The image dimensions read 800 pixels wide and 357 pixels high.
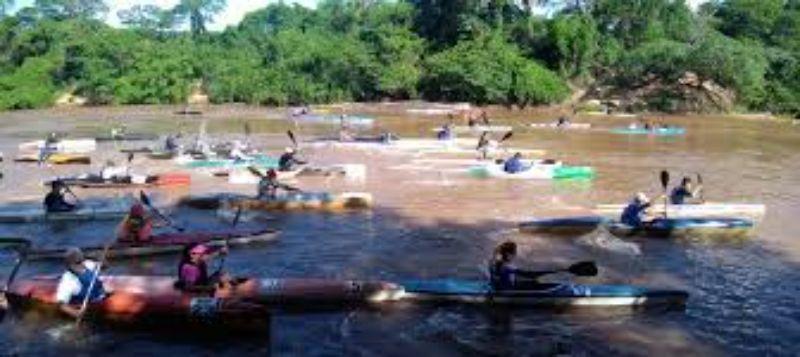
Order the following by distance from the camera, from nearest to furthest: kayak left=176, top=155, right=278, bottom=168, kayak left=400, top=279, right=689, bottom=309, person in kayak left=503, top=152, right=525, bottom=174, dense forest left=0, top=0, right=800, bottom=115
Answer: kayak left=400, top=279, right=689, bottom=309, person in kayak left=503, top=152, right=525, bottom=174, kayak left=176, top=155, right=278, bottom=168, dense forest left=0, top=0, right=800, bottom=115

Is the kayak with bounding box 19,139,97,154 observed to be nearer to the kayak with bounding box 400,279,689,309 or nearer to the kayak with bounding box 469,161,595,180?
the kayak with bounding box 469,161,595,180

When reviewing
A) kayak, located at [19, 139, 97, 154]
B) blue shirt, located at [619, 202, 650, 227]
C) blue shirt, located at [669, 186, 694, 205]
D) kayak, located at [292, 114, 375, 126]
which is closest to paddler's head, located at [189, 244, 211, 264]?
blue shirt, located at [619, 202, 650, 227]

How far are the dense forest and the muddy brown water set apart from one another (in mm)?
22144

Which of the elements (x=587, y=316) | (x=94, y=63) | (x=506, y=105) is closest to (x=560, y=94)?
(x=506, y=105)

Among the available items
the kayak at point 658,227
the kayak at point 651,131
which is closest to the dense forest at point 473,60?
the kayak at point 651,131

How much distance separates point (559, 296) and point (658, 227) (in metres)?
5.76

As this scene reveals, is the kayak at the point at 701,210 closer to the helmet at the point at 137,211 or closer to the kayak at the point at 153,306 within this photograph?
the helmet at the point at 137,211

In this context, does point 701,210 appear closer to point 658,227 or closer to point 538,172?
point 658,227

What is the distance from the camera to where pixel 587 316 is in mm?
12742

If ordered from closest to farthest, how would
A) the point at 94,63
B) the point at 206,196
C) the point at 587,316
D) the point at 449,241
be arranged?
the point at 587,316, the point at 449,241, the point at 206,196, the point at 94,63

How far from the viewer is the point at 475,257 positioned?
16.7m

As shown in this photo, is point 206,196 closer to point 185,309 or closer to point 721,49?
point 185,309

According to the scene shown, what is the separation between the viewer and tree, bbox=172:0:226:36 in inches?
4060

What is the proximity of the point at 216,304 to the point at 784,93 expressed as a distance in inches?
Result: 1912
